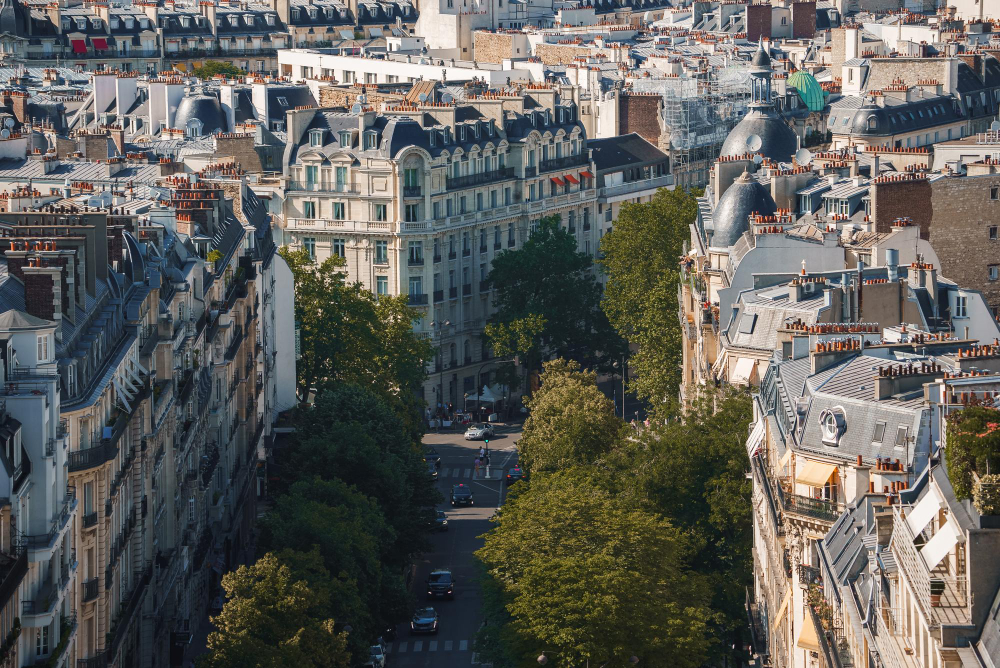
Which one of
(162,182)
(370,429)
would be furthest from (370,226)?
(370,429)

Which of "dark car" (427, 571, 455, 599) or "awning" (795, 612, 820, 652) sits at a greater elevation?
"awning" (795, 612, 820, 652)

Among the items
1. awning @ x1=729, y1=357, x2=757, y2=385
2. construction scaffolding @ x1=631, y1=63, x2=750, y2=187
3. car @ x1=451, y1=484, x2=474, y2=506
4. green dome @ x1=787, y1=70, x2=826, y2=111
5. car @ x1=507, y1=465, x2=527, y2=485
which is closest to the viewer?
awning @ x1=729, y1=357, x2=757, y2=385

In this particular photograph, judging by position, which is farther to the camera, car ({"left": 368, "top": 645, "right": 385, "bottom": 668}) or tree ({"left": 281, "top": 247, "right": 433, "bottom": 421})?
tree ({"left": 281, "top": 247, "right": 433, "bottom": 421})

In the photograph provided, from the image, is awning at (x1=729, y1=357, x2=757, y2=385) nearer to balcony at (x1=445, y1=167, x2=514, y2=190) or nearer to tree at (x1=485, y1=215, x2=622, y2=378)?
tree at (x1=485, y1=215, x2=622, y2=378)

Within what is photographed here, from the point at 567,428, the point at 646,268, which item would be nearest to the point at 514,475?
the point at 567,428

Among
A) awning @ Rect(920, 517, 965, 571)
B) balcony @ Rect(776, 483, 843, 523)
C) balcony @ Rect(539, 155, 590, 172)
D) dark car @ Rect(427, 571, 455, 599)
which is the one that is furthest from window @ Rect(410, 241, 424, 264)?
awning @ Rect(920, 517, 965, 571)

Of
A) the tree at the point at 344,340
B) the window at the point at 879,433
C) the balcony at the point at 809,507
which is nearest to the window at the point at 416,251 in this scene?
the tree at the point at 344,340

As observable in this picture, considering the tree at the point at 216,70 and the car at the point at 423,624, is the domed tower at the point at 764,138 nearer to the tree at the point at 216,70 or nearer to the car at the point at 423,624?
the car at the point at 423,624

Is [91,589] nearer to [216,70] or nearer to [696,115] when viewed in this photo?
[696,115]
